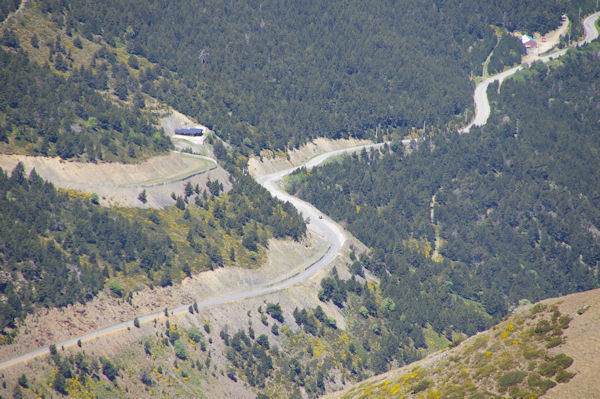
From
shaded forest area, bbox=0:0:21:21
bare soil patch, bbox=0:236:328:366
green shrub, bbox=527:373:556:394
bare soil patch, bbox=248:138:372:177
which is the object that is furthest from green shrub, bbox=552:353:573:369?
shaded forest area, bbox=0:0:21:21

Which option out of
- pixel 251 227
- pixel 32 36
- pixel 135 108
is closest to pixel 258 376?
pixel 251 227

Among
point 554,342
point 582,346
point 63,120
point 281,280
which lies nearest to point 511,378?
point 554,342

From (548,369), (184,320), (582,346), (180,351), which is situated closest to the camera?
(548,369)

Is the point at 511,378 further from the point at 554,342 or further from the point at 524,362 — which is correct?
the point at 554,342

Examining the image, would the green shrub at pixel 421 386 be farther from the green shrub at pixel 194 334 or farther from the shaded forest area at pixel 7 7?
the shaded forest area at pixel 7 7

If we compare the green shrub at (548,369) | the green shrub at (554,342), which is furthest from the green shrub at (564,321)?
the green shrub at (548,369)

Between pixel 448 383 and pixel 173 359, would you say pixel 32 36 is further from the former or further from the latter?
pixel 448 383
